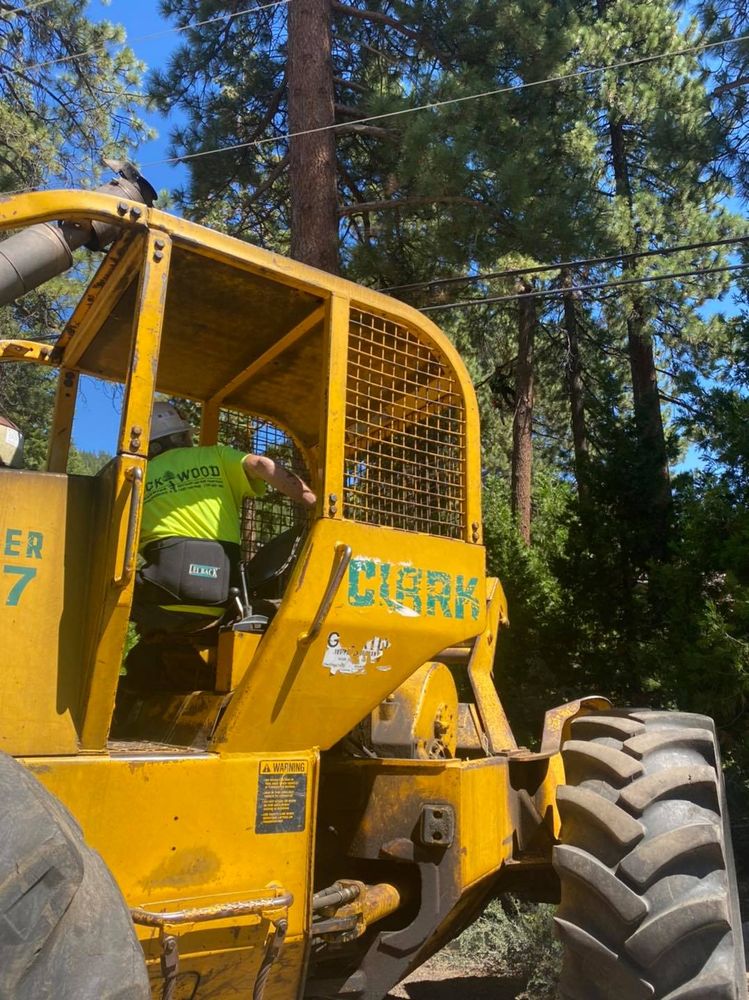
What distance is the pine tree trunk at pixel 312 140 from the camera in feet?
35.3

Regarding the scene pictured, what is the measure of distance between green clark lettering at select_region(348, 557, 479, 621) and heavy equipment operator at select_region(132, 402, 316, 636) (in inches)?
13.9

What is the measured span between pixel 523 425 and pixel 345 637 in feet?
47.4

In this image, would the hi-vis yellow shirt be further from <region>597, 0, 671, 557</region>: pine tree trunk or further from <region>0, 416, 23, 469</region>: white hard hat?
<region>597, 0, 671, 557</region>: pine tree trunk

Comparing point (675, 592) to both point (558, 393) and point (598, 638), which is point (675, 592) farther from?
point (558, 393)

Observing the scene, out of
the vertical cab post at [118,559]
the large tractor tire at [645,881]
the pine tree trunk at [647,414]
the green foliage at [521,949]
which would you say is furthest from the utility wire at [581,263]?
the vertical cab post at [118,559]

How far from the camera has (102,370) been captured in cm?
459

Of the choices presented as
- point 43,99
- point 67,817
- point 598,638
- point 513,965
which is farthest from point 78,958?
point 43,99

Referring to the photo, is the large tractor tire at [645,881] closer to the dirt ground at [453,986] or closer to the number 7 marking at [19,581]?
the number 7 marking at [19,581]

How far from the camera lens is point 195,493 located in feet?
12.2

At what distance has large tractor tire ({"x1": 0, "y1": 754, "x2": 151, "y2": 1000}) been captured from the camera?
6.87 ft

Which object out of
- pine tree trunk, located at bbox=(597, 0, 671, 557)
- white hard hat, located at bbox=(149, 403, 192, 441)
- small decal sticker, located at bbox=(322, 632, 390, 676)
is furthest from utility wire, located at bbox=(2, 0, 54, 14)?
small decal sticker, located at bbox=(322, 632, 390, 676)

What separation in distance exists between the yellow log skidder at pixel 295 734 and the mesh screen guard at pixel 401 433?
0.02 m

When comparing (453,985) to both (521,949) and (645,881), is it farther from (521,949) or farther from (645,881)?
(645,881)

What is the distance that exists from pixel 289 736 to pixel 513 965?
386cm
